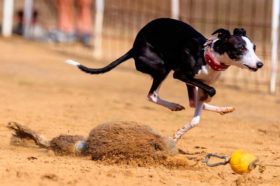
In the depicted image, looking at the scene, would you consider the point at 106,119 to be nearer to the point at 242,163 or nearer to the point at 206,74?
the point at 206,74

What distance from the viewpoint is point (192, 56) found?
24.3 ft

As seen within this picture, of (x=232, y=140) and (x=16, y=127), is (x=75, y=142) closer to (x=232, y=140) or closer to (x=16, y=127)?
(x=16, y=127)

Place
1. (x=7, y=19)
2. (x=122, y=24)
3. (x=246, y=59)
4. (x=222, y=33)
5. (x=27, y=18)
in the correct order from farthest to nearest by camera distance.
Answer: (x=122, y=24), (x=27, y=18), (x=7, y=19), (x=222, y=33), (x=246, y=59)

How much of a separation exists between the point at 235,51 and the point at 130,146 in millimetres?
1461

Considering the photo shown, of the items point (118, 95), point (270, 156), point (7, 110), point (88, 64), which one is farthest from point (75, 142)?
point (88, 64)

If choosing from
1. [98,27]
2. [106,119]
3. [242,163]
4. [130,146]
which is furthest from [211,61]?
[98,27]

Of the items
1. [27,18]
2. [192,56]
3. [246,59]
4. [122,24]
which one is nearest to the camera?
[246,59]

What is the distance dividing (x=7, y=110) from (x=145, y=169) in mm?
3239

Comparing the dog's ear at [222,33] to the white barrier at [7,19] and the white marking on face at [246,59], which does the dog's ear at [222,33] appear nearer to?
the white marking on face at [246,59]

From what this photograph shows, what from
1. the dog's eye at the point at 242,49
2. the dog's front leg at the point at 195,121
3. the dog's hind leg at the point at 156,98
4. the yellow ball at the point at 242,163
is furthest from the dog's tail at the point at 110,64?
the yellow ball at the point at 242,163

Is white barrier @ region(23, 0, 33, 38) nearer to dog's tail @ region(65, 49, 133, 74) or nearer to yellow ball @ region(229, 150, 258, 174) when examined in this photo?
dog's tail @ region(65, 49, 133, 74)

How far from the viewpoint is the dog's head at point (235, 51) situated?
23.4 ft

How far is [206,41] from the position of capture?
7.46 m

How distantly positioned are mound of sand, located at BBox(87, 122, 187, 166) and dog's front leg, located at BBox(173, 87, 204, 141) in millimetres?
670
